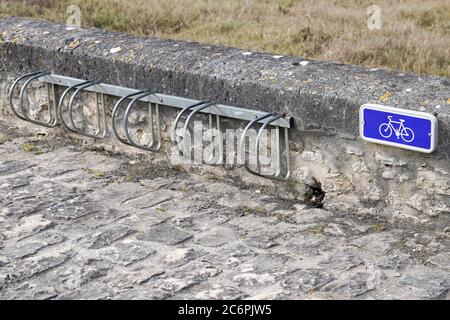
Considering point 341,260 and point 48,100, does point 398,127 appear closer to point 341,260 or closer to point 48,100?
point 341,260

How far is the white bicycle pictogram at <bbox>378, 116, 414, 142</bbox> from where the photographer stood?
433 cm

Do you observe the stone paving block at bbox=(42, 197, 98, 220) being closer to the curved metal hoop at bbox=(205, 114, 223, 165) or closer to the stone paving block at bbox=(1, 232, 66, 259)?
the stone paving block at bbox=(1, 232, 66, 259)

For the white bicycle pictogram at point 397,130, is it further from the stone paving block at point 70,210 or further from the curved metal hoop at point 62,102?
the curved metal hoop at point 62,102

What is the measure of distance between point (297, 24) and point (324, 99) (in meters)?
3.92

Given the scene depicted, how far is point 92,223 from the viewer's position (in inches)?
→ 187

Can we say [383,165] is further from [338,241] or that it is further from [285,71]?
[285,71]

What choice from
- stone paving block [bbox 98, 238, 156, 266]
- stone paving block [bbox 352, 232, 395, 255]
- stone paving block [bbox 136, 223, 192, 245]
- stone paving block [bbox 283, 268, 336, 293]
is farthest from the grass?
stone paving block [bbox 98, 238, 156, 266]

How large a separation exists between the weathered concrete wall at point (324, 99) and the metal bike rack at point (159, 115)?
0.07m

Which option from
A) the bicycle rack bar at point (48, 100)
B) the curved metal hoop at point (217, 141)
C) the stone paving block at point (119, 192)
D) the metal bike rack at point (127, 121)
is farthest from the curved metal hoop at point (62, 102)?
the curved metal hoop at point (217, 141)

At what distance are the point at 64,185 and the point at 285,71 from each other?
55.9 inches

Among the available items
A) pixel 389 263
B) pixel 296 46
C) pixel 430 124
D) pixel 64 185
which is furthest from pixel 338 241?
pixel 296 46

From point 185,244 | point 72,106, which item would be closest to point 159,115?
point 72,106

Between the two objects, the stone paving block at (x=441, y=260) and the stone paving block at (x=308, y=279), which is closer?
the stone paving block at (x=308, y=279)

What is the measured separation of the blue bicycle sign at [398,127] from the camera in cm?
428
